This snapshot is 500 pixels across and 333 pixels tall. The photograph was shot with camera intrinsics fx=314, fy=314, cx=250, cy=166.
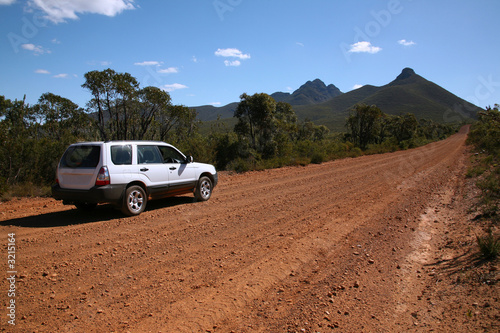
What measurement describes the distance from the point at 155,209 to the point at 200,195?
57.9 inches

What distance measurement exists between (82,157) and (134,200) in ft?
4.98

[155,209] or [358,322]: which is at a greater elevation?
[155,209]

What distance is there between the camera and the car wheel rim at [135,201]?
24.4 ft

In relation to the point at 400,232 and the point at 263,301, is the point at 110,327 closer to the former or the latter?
the point at 263,301

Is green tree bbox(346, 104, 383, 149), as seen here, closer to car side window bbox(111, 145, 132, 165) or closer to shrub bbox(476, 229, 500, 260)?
car side window bbox(111, 145, 132, 165)

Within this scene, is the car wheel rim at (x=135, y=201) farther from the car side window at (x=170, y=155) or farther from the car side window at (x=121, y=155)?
the car side window at (x=170, y=155)

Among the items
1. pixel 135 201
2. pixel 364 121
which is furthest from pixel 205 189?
pixel 364 121

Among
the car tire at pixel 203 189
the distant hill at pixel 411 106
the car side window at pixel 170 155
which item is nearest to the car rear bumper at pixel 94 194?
the car side window at pixel 170 155

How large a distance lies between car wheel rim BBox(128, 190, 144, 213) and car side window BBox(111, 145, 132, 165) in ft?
2.50

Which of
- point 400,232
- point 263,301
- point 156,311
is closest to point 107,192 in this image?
point 156,311

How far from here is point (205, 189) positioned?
9.59 m

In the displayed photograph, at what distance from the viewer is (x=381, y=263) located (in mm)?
4926

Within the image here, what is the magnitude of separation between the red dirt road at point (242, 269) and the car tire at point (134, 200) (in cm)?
25

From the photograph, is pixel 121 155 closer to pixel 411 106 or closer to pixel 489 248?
pixel 489 248
